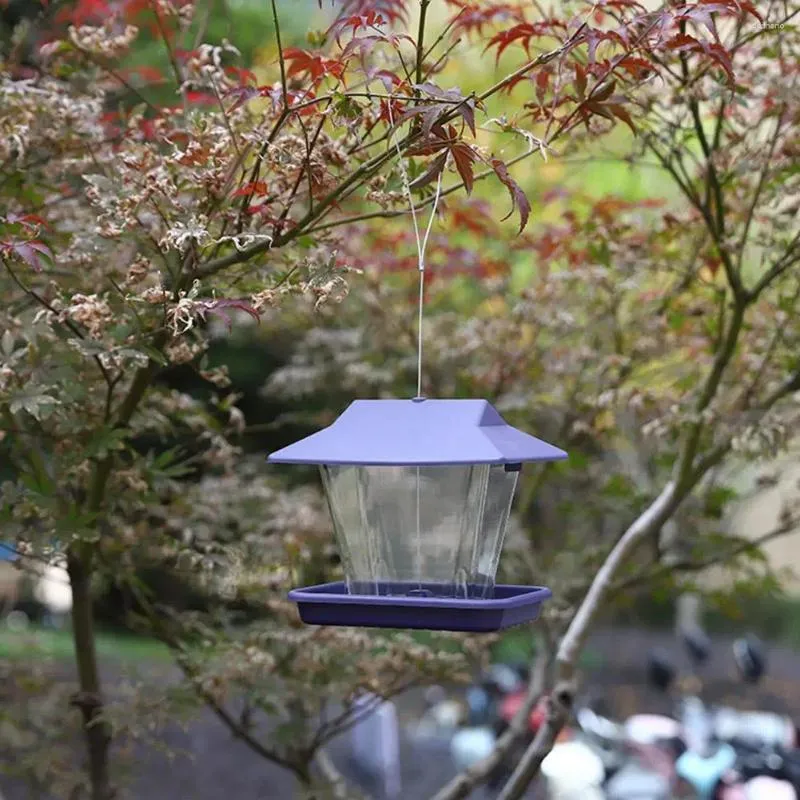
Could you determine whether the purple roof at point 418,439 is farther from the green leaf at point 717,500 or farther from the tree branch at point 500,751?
the green leaf at point 717,500

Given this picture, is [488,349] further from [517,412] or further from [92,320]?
[92,320]

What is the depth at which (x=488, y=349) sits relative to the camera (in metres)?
4.58

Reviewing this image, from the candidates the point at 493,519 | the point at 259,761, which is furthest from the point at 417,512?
the point at 259,761

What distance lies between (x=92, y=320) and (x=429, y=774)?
560cm

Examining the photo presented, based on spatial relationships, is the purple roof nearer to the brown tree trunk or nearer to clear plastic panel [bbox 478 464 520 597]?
clear plastic panel [bbox 478 464 520 597]

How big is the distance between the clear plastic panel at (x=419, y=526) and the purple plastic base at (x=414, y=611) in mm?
72

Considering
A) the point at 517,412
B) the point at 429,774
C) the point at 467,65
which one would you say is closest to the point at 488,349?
the point at 517,412

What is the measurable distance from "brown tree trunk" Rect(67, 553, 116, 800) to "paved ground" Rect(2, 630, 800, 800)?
159 cm

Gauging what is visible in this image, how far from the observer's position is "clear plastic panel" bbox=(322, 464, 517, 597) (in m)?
2.17

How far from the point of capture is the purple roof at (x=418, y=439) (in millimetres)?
1938

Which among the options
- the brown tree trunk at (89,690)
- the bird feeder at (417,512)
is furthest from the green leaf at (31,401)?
the brown tree trunk at (89,690)

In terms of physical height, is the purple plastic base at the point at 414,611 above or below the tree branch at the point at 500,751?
above

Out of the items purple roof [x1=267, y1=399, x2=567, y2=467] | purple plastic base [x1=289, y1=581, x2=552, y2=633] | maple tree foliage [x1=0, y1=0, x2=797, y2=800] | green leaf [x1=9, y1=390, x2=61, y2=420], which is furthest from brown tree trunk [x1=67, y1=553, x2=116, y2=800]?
purple roof [x1=267, y1=399, x2=567, y2=467]

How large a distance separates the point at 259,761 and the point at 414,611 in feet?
18.1
